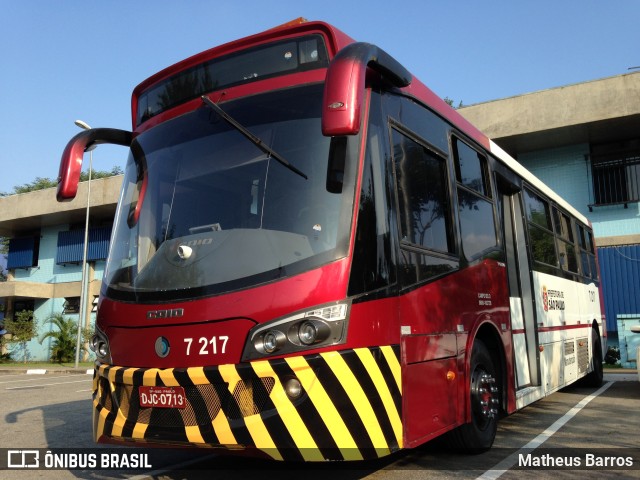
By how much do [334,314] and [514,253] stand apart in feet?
13.4

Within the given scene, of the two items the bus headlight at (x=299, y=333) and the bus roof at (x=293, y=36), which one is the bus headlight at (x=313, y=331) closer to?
the bus headlight at (x=299, y=333)

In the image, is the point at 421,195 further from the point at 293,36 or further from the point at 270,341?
the point at 270,341

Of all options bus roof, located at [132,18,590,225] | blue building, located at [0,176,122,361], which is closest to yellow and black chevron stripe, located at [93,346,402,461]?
bus roof, located at [132,18,590,225]

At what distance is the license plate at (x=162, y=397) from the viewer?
370 centimetres

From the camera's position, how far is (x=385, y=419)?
3695 millimetres

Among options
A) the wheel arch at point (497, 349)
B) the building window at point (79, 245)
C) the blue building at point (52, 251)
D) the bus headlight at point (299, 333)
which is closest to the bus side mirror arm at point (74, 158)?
the bus headlight at point (299, 333)

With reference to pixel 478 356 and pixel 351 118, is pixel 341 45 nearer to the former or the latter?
pixel 351 118

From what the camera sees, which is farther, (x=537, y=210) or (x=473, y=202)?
(x=537, y=210)

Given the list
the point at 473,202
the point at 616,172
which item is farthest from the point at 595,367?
the point at 616,172

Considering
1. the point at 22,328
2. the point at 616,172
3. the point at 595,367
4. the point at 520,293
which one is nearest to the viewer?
the point at 520,293

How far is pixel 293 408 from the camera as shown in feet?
11.2

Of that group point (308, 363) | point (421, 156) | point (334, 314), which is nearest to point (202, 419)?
point (308, 363)

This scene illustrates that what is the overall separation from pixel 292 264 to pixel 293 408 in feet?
2.87

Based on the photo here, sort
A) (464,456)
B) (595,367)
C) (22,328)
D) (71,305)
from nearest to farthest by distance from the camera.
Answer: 1. (464,456)
2. (595,367)
3. (22,328)
4. (71,305)
